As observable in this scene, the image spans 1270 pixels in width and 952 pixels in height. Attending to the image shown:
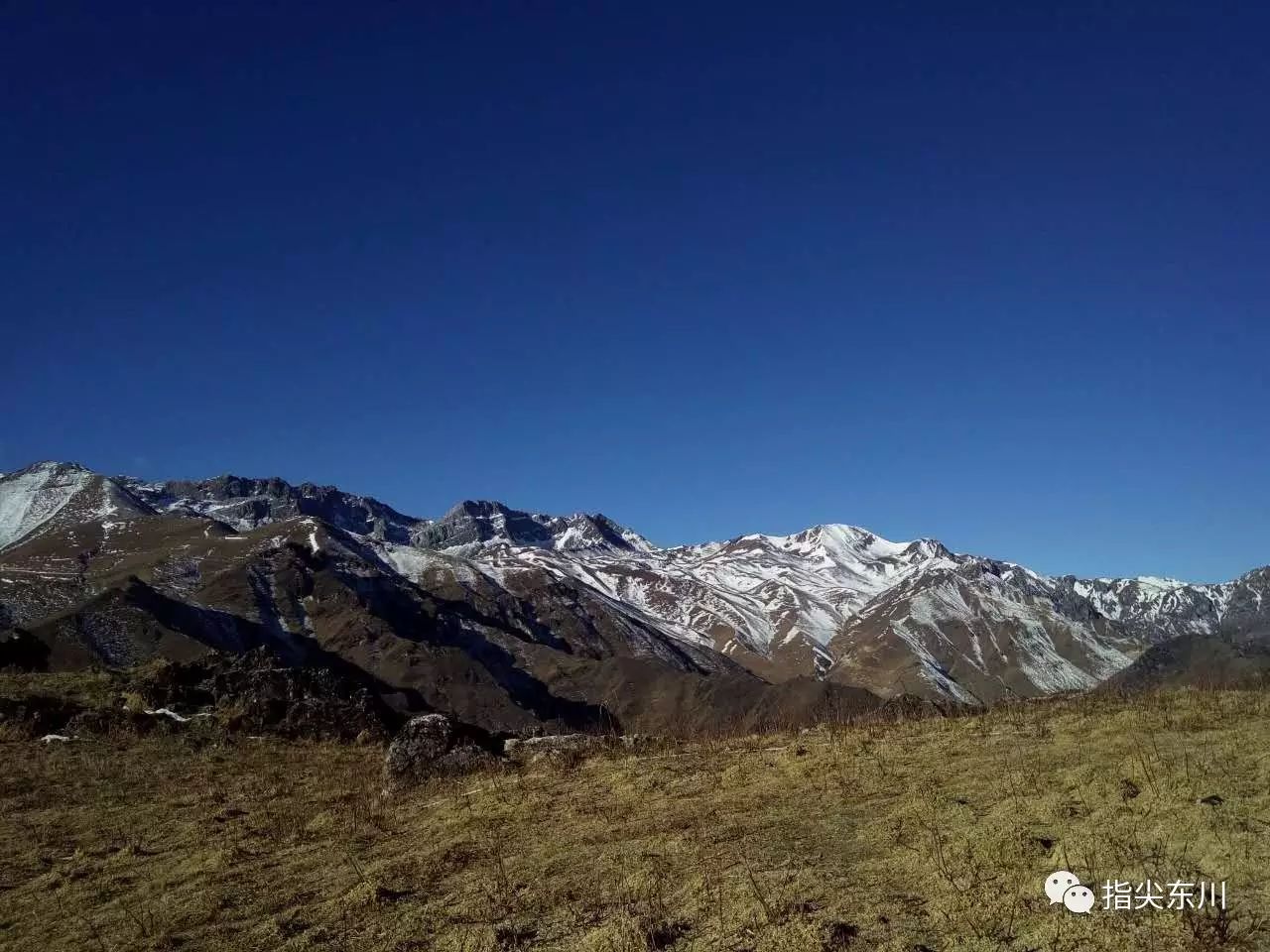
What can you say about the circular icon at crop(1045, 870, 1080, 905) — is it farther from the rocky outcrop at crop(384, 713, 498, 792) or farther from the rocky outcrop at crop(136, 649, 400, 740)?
the rocky outcrop at crop(136, 649, 400, 740)

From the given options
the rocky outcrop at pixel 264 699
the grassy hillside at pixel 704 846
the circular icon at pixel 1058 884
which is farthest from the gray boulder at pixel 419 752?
the circular icon at pixel 1058 884

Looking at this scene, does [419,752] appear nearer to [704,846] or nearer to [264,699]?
[704,846]

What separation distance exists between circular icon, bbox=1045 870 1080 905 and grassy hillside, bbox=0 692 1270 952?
0.21 meters

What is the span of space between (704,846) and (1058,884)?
14.7ft

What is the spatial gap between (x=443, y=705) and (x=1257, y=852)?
6581 inches

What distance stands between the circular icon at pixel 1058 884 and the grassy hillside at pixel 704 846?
0.68ft

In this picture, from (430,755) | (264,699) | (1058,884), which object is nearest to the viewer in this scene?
(1058,884)

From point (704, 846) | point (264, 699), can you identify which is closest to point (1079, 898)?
point (704, 846)

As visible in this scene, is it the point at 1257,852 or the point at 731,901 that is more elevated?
the point at 1257,852

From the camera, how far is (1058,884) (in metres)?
8.76

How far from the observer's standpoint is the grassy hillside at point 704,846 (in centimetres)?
870

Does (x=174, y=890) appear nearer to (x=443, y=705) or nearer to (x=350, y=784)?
(x=350, y=784)

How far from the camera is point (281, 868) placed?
12.6 meters

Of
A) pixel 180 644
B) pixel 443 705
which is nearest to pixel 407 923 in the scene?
pixel 180 644
